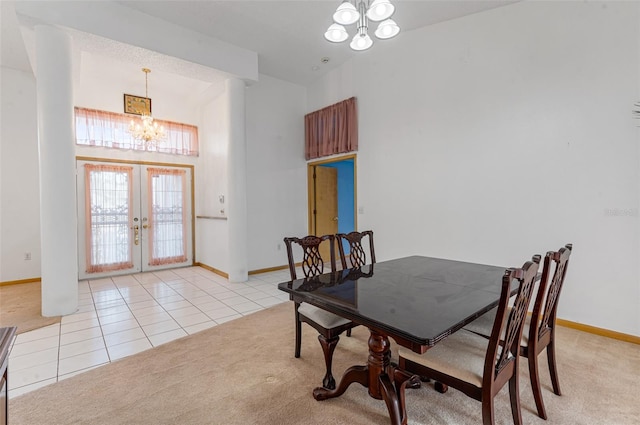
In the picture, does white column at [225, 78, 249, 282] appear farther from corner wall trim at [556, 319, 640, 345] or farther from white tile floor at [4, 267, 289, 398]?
corner wall trim at [556, 319, 640, 345]

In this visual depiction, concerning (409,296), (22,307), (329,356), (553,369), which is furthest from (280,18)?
(22,307)

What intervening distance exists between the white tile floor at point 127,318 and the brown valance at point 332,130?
243 cm

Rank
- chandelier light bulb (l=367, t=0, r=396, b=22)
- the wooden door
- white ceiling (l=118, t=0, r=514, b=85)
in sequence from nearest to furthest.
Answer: chandelier light bulb (l=367, t=0, r=396, b=22), white ceiling (l=118, t=0, r=514, b=85), the wooden door

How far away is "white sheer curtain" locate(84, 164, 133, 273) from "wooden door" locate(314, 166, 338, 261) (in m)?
3.50

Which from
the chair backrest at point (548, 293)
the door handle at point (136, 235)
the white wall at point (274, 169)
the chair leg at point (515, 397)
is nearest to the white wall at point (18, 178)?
the door handle at point (136, 235)

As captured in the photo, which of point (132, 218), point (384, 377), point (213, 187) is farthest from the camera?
point (213, 187)

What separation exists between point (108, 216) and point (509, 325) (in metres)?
6.05

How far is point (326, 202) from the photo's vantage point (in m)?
6.28

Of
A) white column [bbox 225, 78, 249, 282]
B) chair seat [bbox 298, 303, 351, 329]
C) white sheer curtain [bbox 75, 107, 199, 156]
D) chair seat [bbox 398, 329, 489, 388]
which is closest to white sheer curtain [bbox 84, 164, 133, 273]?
white sheer curtain [bbox 75, 107, 199, 156]

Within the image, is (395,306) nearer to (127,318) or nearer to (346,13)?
(346,13)

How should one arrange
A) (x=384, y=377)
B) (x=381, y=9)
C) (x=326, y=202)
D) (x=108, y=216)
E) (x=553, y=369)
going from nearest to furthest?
(x=384, y=377) → (x=553, y=369) → (x=381, y=9) → (x=108, y=216) → (x=326, y=202)

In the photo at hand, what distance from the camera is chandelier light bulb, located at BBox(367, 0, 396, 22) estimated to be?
82.9 inches

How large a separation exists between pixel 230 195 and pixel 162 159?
6.79 ft

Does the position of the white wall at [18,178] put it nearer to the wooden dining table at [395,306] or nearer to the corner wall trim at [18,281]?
the corner wall trim at [18,281]
